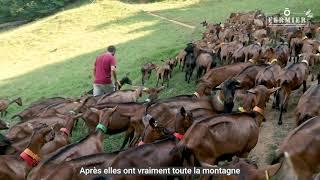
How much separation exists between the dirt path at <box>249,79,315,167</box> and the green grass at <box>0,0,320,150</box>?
385cm

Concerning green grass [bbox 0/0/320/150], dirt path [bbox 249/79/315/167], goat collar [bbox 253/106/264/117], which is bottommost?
green grass [bbox 0/0/320/150]

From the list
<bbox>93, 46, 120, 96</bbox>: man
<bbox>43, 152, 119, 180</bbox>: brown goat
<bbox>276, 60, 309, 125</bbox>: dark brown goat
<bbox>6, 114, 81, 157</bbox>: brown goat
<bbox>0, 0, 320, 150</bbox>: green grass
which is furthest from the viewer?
<bbox>0, 0, 320, 150</bbox>: green grass

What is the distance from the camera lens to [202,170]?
7449 millimetres

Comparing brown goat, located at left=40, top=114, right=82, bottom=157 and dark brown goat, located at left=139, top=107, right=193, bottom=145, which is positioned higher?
dark brown goat, located at left=139, top=107, right=193, bottom=145

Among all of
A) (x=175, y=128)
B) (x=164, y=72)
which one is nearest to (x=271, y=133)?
(x=175, y=128)

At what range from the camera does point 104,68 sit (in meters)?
13.5

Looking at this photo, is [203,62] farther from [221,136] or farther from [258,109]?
[221,136]

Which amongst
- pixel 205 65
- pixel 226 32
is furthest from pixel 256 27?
pixel 205 65

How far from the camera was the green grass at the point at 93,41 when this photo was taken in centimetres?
2177

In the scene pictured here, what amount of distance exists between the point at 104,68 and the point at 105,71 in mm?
99

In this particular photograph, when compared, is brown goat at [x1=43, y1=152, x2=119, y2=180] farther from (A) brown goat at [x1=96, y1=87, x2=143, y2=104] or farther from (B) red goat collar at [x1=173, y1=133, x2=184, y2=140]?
(A) brown goat at [x1=96, y1=87, x2=143, y2=104]

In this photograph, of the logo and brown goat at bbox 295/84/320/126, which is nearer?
brown goat at bbox 295/84/320/126

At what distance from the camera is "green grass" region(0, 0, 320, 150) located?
857 inches

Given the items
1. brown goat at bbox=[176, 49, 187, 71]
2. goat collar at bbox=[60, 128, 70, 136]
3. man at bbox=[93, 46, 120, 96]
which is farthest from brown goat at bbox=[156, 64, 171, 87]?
goat collar at bbox=[60, 128, 70, 136]
